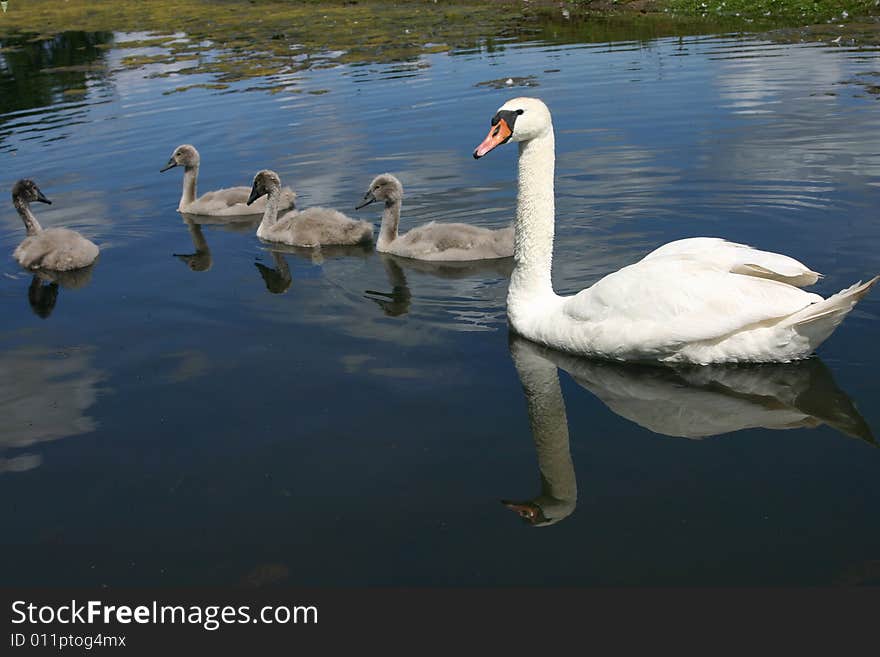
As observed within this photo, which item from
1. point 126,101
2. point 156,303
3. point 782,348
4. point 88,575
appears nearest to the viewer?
point 88,575

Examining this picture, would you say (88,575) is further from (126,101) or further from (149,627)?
(126,101)

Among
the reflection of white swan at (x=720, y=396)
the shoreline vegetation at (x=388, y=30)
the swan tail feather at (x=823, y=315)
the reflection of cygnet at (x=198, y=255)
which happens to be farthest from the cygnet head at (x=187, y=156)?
the shoreline vegetation at (x=388, y=30)

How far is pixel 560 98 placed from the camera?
61.1 ft

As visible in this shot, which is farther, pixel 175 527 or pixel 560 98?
pixel 560 98

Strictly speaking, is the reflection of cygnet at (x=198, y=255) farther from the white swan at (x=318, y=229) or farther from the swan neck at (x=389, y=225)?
the swan neck at (x=389, y=225)

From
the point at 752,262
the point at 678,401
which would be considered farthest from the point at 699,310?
the point at 678,401

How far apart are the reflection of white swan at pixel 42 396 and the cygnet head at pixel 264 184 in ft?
14.0

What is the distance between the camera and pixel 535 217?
305 inches

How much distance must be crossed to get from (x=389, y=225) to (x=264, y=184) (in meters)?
2.27

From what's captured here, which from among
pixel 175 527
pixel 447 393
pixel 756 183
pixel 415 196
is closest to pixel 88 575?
pixel 175 527

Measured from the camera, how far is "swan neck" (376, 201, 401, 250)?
Result: 422 inches

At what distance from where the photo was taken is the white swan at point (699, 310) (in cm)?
634

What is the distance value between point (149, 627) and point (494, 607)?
1662mm

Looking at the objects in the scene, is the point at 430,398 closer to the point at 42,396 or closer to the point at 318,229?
the point at 42,396
